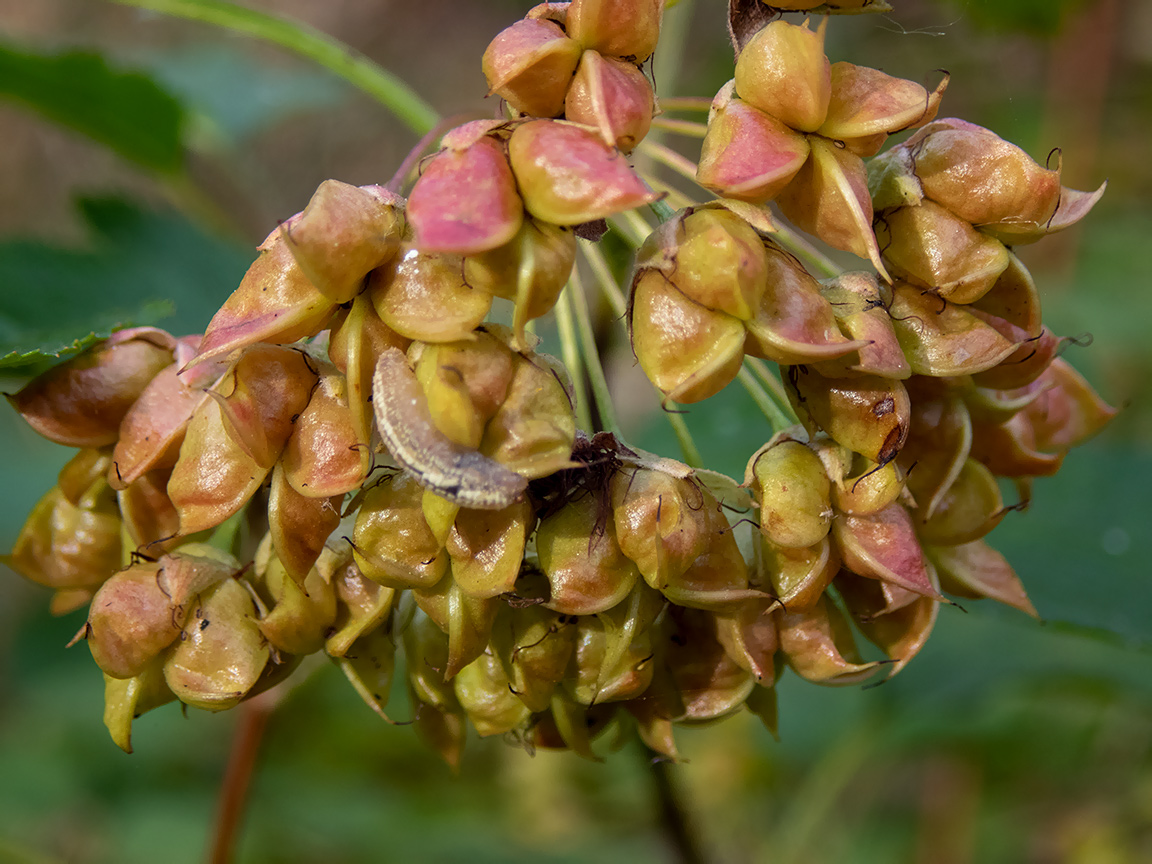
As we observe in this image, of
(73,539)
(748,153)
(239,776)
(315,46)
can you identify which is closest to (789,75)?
(748,153)

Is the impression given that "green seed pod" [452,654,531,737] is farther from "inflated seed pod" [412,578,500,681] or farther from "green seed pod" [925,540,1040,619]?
"green seed pod" [925,540,1040,619]

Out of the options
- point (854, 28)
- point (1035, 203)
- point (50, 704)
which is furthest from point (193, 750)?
point (854, 28)

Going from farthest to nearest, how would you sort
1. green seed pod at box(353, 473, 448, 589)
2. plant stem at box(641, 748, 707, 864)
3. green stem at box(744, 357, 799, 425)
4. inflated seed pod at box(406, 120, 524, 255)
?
plant stem at box(641, 748, 707, 864) → green stem at box(744, 357, 799, 425) → green seed pod at box(353, 473, 448, 589) → inflated seed pod at box(406, 120, 524, 255)

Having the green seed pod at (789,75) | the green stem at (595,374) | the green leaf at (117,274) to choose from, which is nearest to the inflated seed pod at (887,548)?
the green stem at (595,374)

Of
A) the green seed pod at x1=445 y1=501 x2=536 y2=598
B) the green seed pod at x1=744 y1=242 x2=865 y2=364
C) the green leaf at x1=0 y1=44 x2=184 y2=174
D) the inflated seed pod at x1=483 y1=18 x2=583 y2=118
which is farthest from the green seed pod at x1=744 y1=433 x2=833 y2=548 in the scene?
the green leaf at x1=0 y1=44 x2=184 y2=174

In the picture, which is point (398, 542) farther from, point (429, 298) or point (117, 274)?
point (117, 274)

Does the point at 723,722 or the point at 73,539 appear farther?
the point at 723,722

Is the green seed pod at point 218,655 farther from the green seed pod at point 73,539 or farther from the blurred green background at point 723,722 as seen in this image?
the blurred green background at point 723,722
